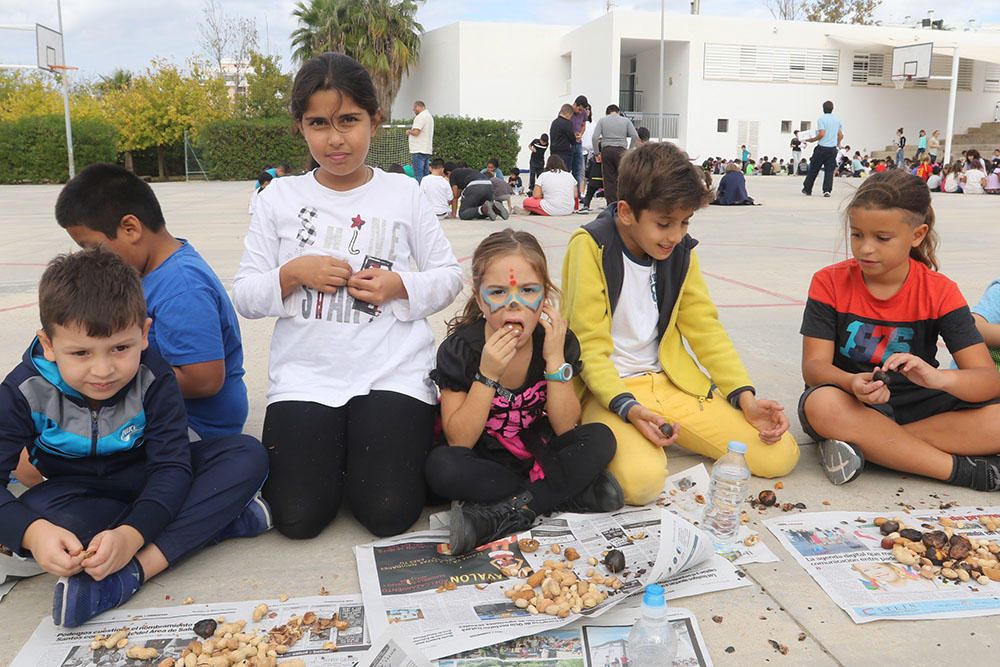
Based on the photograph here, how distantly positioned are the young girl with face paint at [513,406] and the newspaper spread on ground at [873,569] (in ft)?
1.92

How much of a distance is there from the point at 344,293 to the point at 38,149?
28265mm

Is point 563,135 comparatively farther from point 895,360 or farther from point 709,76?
point 709,76

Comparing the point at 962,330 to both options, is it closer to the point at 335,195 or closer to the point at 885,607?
the point at 885,607

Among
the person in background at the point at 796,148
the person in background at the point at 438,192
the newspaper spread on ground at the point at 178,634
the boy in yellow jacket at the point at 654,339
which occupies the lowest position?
the newspaper spread on ground at the point at 178,634

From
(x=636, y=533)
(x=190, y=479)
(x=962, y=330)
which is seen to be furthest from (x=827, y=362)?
(x=190, y=479)

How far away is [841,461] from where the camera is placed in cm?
271

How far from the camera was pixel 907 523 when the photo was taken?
2.42 meters

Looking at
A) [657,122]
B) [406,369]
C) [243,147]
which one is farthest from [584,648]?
[657,122]

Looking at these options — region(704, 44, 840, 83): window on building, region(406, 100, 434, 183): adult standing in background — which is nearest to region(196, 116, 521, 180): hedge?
region(704, 44, 840, 83): window on building

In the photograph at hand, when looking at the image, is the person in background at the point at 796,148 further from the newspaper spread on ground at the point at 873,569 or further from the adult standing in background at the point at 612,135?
the newspaper spread on ground at the point at 873,569

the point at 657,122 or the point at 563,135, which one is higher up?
the point at 657,122

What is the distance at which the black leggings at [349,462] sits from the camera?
2352 millimetres

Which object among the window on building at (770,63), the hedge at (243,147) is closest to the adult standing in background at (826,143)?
the window on building at (770,63)

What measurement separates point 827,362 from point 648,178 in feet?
3.26
